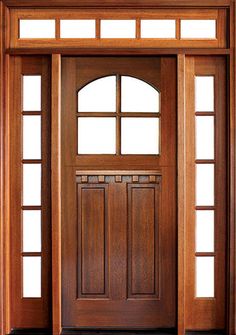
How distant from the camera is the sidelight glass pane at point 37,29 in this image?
2.53 metres

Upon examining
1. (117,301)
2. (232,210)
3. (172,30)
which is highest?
(172,30)

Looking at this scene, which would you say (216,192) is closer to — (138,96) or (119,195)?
(119,195)

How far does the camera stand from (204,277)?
2566 mm

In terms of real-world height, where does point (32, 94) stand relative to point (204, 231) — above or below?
above

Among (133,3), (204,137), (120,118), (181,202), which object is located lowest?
(181,202)

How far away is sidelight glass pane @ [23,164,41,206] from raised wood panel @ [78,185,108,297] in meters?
0.26

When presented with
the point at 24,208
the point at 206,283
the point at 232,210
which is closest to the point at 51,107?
the point at 24,208

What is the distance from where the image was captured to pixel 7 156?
2.55 meters

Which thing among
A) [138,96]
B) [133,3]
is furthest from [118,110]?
[133,3]

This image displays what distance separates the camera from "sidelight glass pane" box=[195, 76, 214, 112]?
8.42 feet

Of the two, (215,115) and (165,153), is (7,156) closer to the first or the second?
(165,153)

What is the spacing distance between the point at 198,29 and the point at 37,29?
3.22 feet

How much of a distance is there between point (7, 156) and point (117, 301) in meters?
1.12

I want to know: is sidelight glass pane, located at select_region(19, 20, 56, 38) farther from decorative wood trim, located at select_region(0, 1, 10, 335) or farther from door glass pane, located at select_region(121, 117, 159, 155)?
door glass pane, located at select_region(121, 117, 159, 155)
